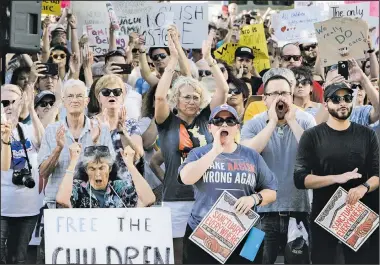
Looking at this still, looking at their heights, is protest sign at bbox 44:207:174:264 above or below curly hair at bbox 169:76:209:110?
below

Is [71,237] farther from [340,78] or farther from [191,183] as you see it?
[340,78]

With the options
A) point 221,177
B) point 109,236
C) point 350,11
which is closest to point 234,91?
point 221,177

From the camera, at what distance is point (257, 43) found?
365 inches

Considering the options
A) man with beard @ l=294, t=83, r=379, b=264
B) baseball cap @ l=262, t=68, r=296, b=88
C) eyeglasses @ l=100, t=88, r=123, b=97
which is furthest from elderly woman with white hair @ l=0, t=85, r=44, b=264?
man with beard @ l=294, t=83, r=379, b=264

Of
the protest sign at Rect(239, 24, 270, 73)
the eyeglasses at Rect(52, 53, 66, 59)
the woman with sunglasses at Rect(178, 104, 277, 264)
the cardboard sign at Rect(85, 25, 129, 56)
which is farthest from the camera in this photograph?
the cardboard sign at Rect(85, 25, 129, 56)

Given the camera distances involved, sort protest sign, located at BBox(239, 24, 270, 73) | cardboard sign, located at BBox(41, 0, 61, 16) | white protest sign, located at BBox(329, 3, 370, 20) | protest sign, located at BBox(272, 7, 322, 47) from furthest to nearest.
→ cardboard sign, located at BBox(41, 0, 61, 16) → protest sign, located at BBox(272, 7, 322, 47) → protest sign, located at BBox(239, 24, 270, 73) → white protest sign, located at BBox(329, 3, 370, 20)

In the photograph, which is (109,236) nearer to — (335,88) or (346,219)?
(346,219)

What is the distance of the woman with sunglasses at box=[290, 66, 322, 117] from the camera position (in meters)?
8.20

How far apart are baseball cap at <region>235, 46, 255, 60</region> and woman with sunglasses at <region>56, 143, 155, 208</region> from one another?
6.00 ft

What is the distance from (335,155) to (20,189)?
259 centimetres

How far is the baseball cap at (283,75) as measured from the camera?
7984 mm

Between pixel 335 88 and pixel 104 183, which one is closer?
pixel 104 183

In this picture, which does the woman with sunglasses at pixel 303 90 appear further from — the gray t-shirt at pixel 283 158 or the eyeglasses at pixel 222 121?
the eyeglasses at pixel 222 121

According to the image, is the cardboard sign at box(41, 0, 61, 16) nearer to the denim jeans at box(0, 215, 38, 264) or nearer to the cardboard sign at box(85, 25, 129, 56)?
the cardboard sign at box(85, 25, 129, 56)
